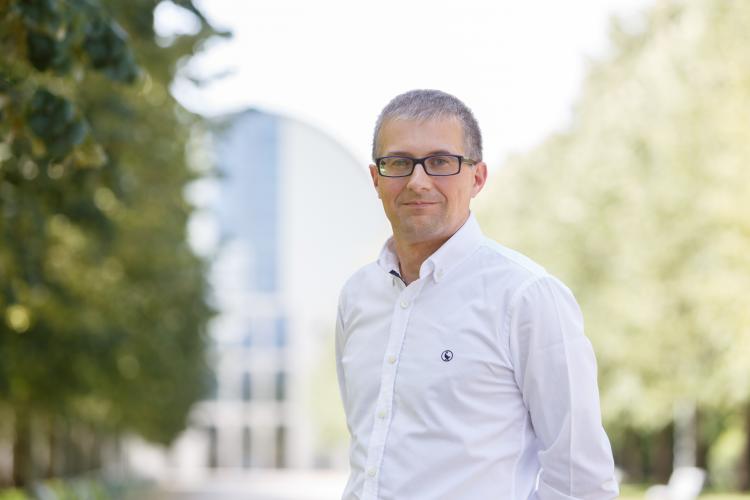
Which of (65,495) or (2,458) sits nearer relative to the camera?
(65,495)

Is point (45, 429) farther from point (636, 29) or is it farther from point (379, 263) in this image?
point (379, 263)

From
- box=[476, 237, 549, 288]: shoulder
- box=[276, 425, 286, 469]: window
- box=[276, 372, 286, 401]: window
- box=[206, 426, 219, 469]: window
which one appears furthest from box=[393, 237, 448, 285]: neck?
box=[206, 426, 219, 469]: window

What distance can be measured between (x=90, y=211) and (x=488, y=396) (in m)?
9.47

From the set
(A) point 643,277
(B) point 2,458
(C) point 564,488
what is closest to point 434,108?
(C) point 564,488

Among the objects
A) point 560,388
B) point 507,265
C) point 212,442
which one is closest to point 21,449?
point 507,265

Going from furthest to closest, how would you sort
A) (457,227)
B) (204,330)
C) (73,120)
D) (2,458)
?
1. (2,458)
2. (204,330)
3. (73,120)
4. (457,227)

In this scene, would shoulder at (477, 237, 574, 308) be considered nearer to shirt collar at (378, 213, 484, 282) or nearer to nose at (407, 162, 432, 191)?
shirt collar at (378, 213, 484, 282)

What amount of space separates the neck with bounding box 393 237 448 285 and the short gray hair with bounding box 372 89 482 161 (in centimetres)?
21

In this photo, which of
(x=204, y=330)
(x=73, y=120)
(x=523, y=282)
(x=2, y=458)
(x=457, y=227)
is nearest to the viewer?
(x=523, y=282)

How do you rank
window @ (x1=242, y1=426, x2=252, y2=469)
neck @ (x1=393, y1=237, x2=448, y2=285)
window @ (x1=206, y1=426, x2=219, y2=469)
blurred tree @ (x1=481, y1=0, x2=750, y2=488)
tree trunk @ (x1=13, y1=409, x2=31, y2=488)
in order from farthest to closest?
window @ (x1=206, y1=426, x2=219, y2=469) < window @ (x1=242, y1=426, x2=252, y2=469) < tree trunk @ (x1=13, y1=409, x2=31, y2=488) < blurred tree @ (x1=481, y1=0, x2=750, y2=488) < neck @ (x1=393, y1=237, x2=448, y2=285)

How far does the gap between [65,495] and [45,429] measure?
8581 millimetres

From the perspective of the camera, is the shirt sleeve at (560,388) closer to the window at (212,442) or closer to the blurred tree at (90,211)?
the blurred tree at (90,211)

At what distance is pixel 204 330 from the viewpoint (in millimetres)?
25453

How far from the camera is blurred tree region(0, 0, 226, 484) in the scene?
6332 millimetres
